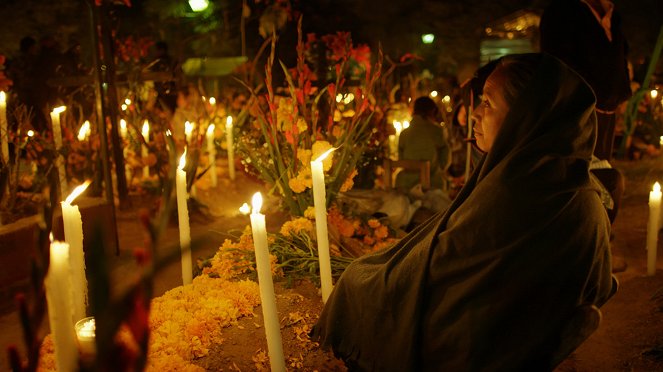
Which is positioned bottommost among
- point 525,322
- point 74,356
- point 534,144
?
point 525,322

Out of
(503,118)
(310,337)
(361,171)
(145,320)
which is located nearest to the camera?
(145,320)

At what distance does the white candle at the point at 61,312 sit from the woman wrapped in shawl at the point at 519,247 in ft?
3.65

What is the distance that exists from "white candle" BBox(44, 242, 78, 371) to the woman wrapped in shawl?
1.11 m

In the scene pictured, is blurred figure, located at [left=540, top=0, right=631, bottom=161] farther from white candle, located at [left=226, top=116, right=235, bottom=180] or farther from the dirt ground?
white candle, located at [left=226, top=116, right=235, bottom=180]

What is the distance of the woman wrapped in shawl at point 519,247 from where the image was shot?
1932 millimetres

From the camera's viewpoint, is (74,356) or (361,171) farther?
(361,171)

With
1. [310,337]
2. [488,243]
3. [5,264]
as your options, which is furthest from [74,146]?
[488,243]

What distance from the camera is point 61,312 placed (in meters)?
1.56

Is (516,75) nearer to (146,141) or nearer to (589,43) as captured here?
(589,43)

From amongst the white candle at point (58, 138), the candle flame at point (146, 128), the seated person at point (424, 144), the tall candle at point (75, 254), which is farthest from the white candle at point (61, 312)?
the candle flame at point (146, 128)

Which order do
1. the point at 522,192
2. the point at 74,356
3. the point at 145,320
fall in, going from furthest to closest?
the point at 522,192 < the point at 74,356 < the point at 145,320

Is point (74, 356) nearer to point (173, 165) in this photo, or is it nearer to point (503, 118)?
point (173, 165)

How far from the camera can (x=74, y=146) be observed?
22.3 feet

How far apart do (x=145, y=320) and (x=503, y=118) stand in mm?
1484
